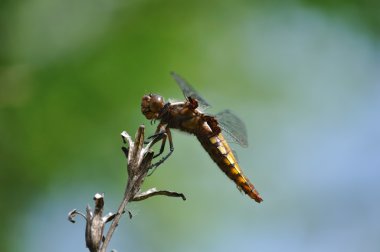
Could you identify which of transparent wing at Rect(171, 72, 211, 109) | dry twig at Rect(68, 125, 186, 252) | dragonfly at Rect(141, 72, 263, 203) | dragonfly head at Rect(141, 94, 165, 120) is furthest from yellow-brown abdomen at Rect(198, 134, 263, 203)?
dry twig at Rect(68, 125, 186, 252)

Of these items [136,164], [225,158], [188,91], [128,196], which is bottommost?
[128,196]

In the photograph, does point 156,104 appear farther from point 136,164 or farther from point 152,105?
point 136,164

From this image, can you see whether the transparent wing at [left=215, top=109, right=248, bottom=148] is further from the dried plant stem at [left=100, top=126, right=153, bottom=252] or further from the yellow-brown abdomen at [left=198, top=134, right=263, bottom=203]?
the dried plant stem at [left=100, top=126, right=153, bottom=252]

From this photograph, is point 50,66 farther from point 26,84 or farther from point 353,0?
point 353,0

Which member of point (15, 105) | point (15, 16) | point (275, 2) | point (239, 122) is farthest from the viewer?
point (275, 2)

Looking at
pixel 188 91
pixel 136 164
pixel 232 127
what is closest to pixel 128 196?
pixel 136 164

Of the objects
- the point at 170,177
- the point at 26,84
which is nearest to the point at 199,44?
the point at 170,177

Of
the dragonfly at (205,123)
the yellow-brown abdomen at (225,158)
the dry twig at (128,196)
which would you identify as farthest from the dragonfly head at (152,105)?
the dry twig at (128,196)
